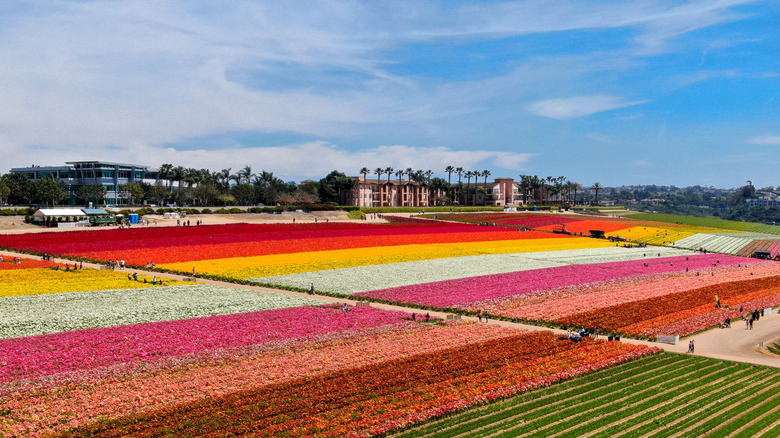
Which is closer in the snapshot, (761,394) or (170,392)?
(170,392)

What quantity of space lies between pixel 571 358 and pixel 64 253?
53.2m

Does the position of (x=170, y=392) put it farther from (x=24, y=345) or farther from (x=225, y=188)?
(x=225, y=188)

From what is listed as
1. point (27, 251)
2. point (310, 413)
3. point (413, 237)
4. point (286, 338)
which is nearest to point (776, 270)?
point (413, 237)

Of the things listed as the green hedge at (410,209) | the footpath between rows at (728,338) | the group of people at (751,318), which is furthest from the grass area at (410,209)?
the group of people at (751,318)

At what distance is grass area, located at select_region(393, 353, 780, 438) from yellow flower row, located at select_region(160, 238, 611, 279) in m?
33.9

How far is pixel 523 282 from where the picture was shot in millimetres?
52750

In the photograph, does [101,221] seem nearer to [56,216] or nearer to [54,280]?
[56,216]

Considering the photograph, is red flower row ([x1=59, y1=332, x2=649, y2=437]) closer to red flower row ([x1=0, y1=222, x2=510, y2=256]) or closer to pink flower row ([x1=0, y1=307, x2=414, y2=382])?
pink flower row ([x1=0, y1=307, x2=414, y2=382])

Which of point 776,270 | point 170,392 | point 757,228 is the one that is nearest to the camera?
point 170,392

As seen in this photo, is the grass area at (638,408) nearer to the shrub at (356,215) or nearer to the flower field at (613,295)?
the flower field at (613,295)

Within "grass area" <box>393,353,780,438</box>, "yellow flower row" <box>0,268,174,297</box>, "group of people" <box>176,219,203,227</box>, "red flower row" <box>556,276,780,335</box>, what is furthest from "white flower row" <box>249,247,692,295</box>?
"group of people" <box>176,219,203,227</box>

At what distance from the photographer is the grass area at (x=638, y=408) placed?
21938 mm

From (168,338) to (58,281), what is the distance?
65.4ft

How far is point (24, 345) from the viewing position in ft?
96.7
